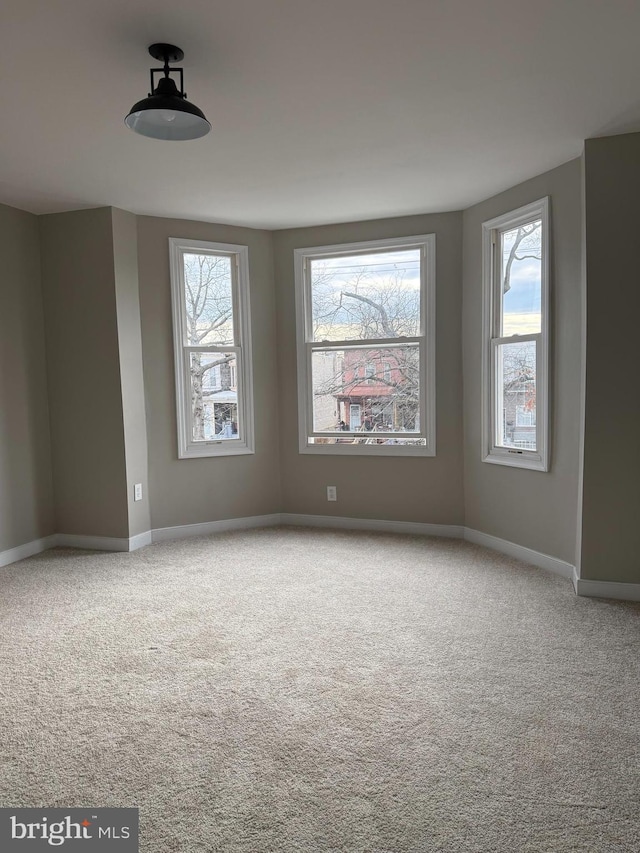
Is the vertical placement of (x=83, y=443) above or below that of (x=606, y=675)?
above

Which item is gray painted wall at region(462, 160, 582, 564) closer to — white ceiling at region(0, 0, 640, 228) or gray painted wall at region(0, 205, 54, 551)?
white ceiling at region(0, 0, 640, 228)

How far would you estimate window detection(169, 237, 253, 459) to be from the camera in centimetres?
487

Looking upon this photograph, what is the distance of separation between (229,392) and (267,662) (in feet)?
9.12

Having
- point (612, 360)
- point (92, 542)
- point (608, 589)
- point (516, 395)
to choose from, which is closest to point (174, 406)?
point (92, 542)

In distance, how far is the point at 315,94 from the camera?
8.88ft

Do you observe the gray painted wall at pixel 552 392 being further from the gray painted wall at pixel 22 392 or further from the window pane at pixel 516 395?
the gray painted wall at pixel 22 392

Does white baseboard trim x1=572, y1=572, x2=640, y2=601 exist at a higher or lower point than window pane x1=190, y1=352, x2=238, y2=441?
lower

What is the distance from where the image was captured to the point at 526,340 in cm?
409

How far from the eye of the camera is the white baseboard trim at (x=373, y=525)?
4.83 metres

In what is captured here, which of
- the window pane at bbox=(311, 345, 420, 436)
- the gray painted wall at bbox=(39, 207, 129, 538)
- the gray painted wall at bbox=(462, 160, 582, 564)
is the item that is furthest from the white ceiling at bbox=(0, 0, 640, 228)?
the window pane at bbox=(311, 345, 420, 436)

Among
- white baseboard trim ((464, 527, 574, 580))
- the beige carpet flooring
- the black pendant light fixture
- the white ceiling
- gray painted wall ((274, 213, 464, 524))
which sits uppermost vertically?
the white ceiling

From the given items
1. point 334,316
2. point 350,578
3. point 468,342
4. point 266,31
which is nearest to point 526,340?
point 468,342

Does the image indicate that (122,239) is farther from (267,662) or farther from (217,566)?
(267,662)

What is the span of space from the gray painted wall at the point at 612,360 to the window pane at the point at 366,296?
5.47 feet
